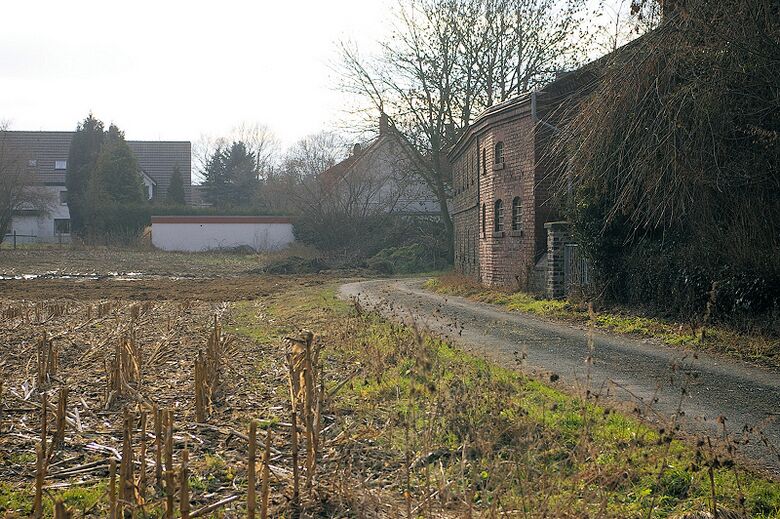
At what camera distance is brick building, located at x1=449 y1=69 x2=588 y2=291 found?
82.9 ft

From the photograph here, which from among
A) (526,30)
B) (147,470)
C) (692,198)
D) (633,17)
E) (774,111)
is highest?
(526,30)

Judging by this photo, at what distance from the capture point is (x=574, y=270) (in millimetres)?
21781

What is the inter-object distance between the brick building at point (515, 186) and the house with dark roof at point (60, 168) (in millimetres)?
47580

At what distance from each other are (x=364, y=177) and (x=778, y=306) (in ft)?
147

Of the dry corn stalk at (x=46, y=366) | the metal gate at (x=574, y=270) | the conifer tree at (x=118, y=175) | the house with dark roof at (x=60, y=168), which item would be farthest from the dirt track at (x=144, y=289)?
the house with dark roof at (x=60, y=168)

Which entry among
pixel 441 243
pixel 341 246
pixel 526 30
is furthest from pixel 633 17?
pixel 341 246

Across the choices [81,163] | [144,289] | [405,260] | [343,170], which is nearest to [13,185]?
[81,163]

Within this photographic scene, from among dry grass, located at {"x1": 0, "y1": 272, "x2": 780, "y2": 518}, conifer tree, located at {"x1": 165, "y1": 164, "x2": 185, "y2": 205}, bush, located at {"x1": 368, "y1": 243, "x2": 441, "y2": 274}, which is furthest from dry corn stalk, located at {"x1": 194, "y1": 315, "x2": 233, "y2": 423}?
conifer tree, located at {"x1": 165, "y1": 164, "x2": 185, "y2": 205}

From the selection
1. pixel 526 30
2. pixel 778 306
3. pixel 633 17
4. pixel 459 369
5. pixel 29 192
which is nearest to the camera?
pixel 459 369

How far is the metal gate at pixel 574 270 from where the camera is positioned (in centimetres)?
2103

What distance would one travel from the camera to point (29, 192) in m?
61.6

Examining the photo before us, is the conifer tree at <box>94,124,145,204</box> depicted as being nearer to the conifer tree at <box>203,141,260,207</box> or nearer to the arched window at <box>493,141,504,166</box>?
the conifer tree at <box>203,141,260,207</box>

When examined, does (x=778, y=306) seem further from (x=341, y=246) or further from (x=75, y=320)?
(x=341, y=246)

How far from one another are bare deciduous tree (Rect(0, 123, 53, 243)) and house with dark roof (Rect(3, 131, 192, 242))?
6774 mm
